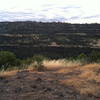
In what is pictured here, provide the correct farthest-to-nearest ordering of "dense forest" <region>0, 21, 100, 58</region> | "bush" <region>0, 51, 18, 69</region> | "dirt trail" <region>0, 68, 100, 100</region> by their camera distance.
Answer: "dense forest" <region>0, 21, 100, 58</region>, "bush" <region>0, 51, 18, 69</region>, "dirt trail" <region>0, 68, 100, 100</region>

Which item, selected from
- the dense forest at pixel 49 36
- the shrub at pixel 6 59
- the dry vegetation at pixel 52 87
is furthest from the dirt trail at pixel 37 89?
the dense forest at pixel 49 36

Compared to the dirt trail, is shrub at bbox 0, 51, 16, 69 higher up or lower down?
lower down

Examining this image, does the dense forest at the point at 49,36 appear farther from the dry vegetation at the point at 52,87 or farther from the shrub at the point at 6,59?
the dry vegetation at the point at 52,87

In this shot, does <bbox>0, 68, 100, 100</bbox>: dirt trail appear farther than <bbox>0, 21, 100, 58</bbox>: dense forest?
No

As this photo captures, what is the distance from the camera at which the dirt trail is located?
8477mm

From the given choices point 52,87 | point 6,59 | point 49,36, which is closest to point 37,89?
point 52,87

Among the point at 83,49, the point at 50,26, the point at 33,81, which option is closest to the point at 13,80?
the point at 33,81

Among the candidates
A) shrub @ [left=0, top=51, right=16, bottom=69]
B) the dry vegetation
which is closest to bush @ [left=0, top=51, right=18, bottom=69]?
shrub @ [left=0, top=51, right=16, bottom=69]

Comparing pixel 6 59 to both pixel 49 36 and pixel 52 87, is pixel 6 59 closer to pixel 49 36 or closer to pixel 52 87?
pixel 52 87

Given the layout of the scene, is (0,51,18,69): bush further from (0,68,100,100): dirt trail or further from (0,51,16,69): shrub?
(0,68,100,100): dirt trail

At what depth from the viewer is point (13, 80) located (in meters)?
11.3

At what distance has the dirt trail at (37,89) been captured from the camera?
27.8ft

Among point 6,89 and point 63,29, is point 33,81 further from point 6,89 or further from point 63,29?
point 63,29

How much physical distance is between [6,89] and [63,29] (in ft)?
275
